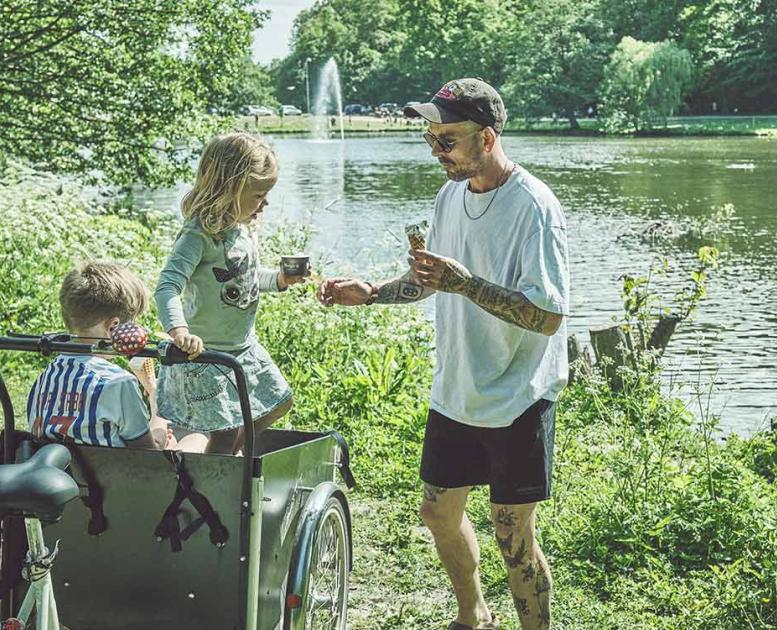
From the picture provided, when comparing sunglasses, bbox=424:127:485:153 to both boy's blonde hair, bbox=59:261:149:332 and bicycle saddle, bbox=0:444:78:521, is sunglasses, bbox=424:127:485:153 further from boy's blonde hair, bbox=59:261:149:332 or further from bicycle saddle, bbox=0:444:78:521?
bicycle saddle, bbox=0:444:78:521

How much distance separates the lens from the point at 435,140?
3379 mm

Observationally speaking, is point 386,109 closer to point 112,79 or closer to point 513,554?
point 112,79

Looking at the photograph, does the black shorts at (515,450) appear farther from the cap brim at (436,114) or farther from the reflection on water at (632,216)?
the reflection on water at (632,216)

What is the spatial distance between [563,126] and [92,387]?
221ft

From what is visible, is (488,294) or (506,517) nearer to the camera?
(488,294)

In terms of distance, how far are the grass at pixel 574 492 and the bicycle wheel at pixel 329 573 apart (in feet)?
1.71

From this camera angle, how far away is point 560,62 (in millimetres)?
74375

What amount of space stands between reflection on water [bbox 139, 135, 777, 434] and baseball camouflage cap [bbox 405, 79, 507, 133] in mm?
2364

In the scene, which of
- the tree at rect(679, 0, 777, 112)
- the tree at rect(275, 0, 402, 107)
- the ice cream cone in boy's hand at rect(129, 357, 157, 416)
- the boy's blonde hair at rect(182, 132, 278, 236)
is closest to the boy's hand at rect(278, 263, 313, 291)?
the boy's blonde hair at rect(182, 132, 278, 236)

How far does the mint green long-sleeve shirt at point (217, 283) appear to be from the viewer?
3.70m

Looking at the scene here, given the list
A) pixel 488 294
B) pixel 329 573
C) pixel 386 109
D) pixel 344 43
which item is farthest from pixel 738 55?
pixel 329 573

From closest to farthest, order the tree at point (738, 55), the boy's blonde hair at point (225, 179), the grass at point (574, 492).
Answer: the boy's blonde hair at point (225, 179), the grass at point (574, 492), the tree at point (738, 55)

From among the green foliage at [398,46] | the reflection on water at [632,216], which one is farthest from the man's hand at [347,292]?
the green foliage at [398,46]

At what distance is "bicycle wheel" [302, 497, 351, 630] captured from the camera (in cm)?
317
